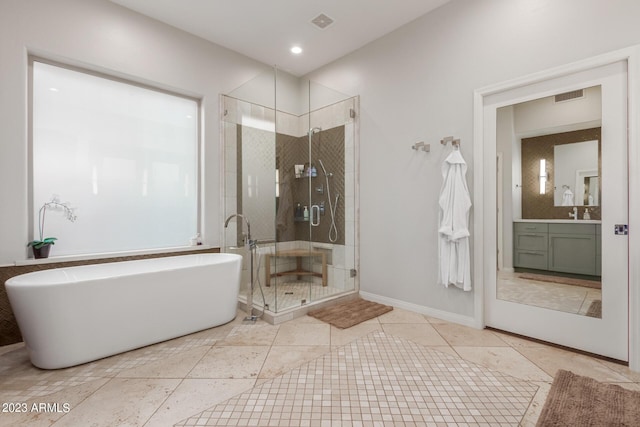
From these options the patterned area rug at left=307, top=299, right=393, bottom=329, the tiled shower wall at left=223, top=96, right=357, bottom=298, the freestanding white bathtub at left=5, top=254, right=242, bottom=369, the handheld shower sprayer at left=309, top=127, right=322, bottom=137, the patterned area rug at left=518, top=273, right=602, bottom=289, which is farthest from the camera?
the handheld shower sprayer at left=309, top=127, right=322, bottom=137

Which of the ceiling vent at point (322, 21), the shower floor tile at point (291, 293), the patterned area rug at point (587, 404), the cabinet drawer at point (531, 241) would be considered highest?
the ceiling vent at point (322, 21)

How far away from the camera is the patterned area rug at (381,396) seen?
1.54 meters

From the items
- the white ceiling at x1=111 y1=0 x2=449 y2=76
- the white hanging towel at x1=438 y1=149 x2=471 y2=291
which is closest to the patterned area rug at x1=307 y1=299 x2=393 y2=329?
the white hanging towel at x1=438 y1=149 x2=471 y2=291

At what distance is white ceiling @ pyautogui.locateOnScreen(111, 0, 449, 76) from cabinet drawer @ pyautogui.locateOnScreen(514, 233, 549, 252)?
233 cm

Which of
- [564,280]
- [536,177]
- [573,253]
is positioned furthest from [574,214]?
[564,280]

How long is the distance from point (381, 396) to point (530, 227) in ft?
6.24

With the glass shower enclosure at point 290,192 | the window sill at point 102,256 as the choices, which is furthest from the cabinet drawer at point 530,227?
the window sill at point 102,256

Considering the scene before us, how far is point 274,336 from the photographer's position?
8.48 ft

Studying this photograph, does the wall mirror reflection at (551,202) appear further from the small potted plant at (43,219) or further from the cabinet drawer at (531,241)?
the small potted plant at (43,219)

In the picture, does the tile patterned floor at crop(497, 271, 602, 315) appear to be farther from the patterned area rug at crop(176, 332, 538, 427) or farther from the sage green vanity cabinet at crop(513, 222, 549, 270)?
the patterned area rug at crop(176, 332, 538, 427)

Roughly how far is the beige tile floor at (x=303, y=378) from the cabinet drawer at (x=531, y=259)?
2.03ft

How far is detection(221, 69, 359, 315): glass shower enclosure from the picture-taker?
3234mm

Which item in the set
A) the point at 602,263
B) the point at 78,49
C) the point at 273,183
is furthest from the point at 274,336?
the point at 78,49

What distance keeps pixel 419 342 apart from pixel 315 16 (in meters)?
3.28
